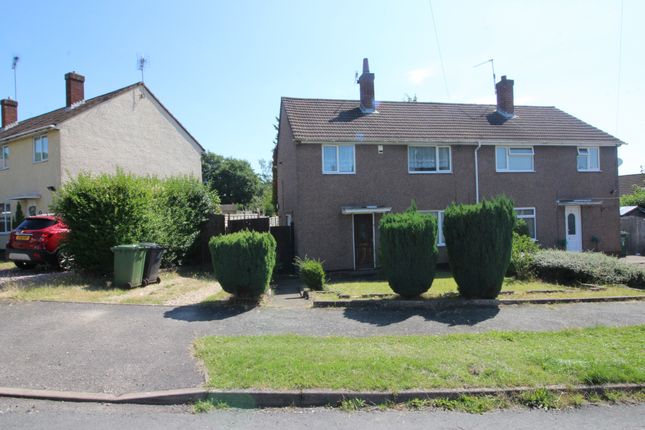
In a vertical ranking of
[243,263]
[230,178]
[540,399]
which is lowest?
[540,399]

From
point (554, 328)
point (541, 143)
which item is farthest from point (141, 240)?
point (541, 143)

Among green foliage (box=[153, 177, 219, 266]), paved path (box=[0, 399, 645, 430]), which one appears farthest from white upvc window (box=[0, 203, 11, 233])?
paved path (box=[0, 399, 645, 430])

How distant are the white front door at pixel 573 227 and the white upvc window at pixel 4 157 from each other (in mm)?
26610

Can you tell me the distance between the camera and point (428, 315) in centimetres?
927

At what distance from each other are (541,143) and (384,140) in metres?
6.92

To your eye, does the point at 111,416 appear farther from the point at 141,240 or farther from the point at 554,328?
the point at 141,240

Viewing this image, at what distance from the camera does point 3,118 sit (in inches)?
1079

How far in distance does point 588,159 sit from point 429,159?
300 inches

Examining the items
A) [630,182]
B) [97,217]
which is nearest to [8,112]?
[97,217]

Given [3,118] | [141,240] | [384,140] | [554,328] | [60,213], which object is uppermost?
[3,118]

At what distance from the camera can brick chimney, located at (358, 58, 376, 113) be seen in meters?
18.9

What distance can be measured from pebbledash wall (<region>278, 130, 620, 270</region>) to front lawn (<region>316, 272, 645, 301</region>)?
3021 millimetres

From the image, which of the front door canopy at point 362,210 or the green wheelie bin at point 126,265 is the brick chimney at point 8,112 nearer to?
the green wheelie bin at point 126,265

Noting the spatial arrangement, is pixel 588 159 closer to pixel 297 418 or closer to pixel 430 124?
pixel 430 124
